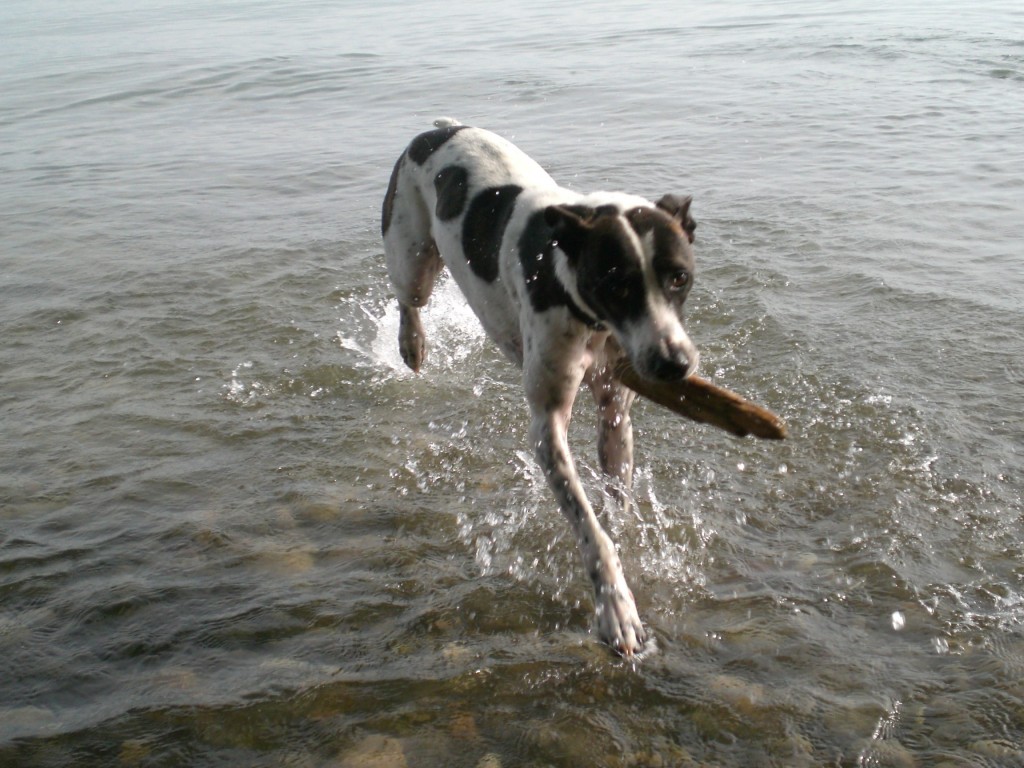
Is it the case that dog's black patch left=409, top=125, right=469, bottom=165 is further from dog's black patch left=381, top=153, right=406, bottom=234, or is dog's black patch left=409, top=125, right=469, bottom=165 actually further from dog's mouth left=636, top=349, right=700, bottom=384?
dog's mouth left=636, top=349, right=700, bottom=384

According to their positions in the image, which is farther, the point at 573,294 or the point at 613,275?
the point at 573,294

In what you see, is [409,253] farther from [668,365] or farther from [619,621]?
[619,621]

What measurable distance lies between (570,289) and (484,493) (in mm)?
1318

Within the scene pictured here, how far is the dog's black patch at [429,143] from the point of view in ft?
18.1

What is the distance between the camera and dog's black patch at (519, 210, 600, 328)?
3990 millimetres

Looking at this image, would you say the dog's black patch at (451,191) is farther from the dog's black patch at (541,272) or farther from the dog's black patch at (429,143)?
the dog's black patch at (541,272)

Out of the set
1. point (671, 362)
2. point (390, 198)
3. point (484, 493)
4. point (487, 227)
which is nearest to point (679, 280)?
point (671, 362)

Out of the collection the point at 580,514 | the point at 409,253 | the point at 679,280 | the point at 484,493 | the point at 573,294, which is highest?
the point at 679,280

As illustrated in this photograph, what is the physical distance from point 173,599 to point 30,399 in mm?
2402

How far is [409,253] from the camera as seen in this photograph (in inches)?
230

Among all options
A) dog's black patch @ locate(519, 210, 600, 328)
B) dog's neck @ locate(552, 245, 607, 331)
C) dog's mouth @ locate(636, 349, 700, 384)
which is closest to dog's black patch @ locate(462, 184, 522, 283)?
dog's black patch @ locate(519, 210, 600, 328)

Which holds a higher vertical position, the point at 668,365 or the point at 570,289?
the point at 570,289

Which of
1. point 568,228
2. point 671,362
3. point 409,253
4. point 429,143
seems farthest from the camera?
point 409,253

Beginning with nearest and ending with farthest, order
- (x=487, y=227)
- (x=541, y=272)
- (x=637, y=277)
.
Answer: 1. (x=637, y=277)
2. (x=541, y=272)
3. (x=487, y=227)
